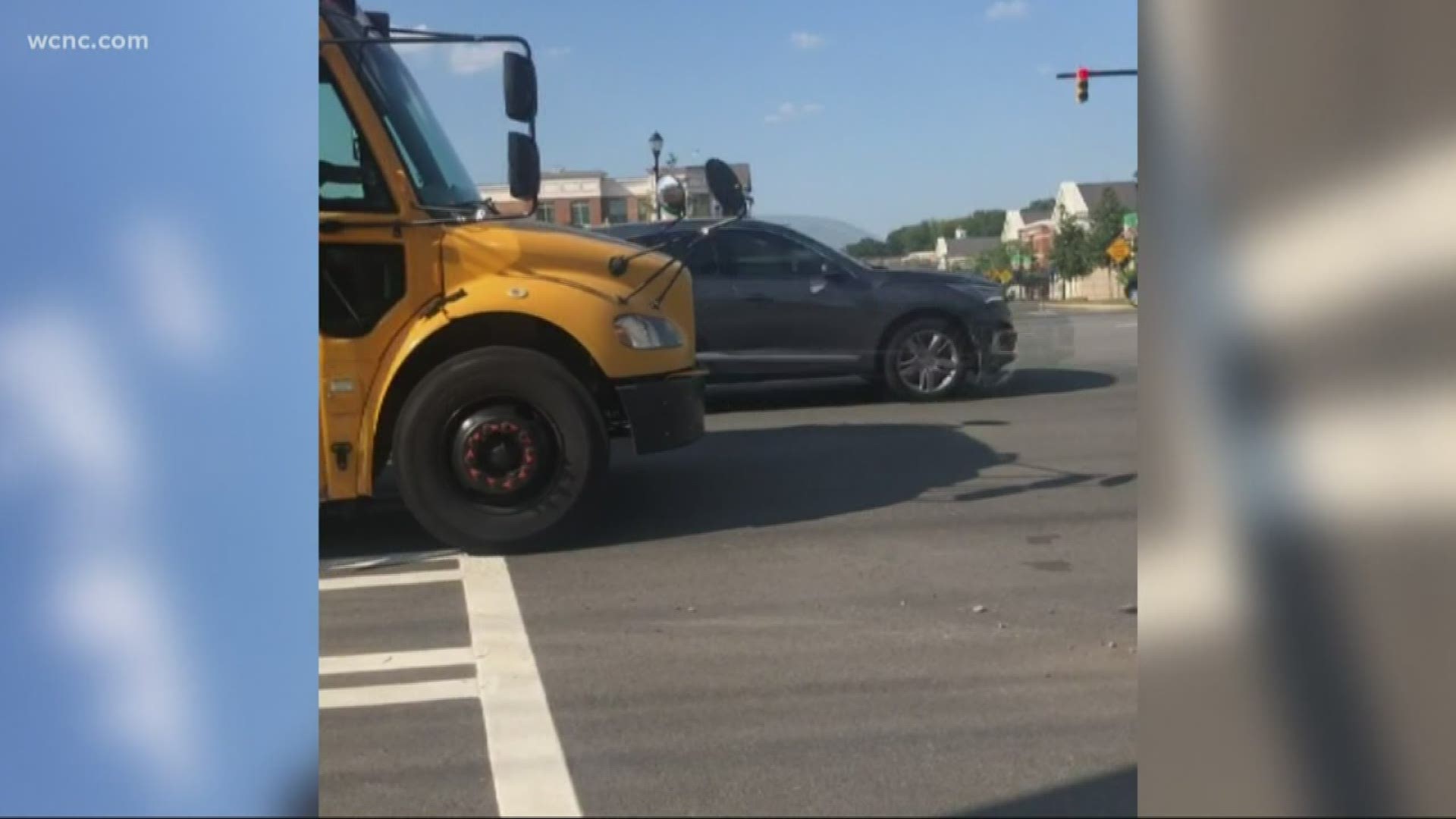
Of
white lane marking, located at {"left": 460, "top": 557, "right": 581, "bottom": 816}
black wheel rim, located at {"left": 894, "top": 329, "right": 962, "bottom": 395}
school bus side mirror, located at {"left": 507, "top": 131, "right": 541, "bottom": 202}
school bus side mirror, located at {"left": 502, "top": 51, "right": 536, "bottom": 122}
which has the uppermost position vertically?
school bus side mirror, located at {"left": 502, "top": 51, "right": 536, "bottom": 122}

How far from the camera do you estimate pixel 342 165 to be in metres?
3.79

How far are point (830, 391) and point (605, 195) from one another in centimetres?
97

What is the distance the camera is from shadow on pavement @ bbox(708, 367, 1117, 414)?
4.07m

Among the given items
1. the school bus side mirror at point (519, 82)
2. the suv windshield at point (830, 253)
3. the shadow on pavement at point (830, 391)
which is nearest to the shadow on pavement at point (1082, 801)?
the shadow on pavement at point (830, 391)

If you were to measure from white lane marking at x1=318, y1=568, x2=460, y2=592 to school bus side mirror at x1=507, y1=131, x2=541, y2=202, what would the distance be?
108cm

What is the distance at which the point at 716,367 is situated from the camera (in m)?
4.07

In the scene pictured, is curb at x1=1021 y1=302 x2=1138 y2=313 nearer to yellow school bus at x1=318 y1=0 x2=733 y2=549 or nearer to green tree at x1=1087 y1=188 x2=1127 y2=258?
green tree at x1=1087 y1=188 x2=1127 y2=258

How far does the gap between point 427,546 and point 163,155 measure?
4.33ft

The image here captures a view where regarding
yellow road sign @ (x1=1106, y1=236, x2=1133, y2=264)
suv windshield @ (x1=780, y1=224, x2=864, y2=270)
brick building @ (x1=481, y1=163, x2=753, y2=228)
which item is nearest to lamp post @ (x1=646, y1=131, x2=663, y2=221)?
brick building @ (x1=481, y1=163, x2=753, y2=228)

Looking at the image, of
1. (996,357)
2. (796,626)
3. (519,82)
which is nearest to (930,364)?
(996,357)

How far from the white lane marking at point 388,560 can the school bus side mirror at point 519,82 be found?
1259 mm

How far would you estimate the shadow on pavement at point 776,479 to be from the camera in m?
4.05

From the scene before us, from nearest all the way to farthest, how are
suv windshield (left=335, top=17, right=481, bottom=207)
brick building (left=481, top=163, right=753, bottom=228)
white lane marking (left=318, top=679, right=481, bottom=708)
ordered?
white lane marking (left=318, top=679, right=481, bottom=708) < brick building (left=481, top=163, right=753, bottom=228) < suv windshield (left=335, top=17, right=481, bottom=207)

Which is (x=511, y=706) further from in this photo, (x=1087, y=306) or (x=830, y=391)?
(x=1087, y=306)
